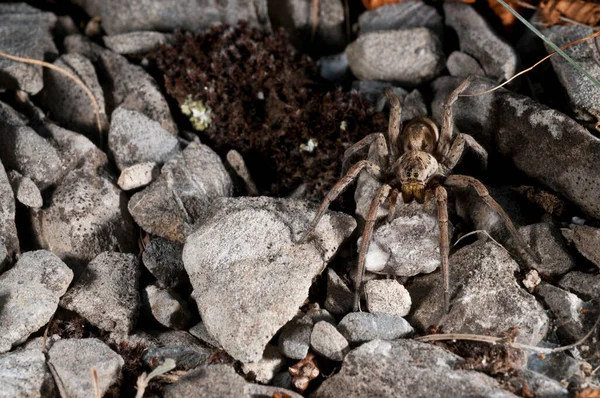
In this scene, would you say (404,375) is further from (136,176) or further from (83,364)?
(136,176)

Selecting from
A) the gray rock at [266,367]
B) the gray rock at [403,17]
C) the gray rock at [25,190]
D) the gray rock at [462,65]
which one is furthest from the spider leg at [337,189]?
the gray rock at [403,17]

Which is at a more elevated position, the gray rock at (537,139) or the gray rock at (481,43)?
the gray rock at (481,43)

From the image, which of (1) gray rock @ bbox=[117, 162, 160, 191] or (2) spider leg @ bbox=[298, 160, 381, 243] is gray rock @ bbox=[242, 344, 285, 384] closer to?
(2) spider leg @ bbox=[298, 160, 381, 243]

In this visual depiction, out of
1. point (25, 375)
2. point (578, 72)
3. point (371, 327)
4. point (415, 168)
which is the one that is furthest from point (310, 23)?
point (25, 375)

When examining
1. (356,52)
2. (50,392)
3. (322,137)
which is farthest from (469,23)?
(50,392)

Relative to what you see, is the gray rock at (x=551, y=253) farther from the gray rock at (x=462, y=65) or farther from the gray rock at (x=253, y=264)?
the gray rock at (x=462, y=65)

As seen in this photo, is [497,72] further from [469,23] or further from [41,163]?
[41,163]
